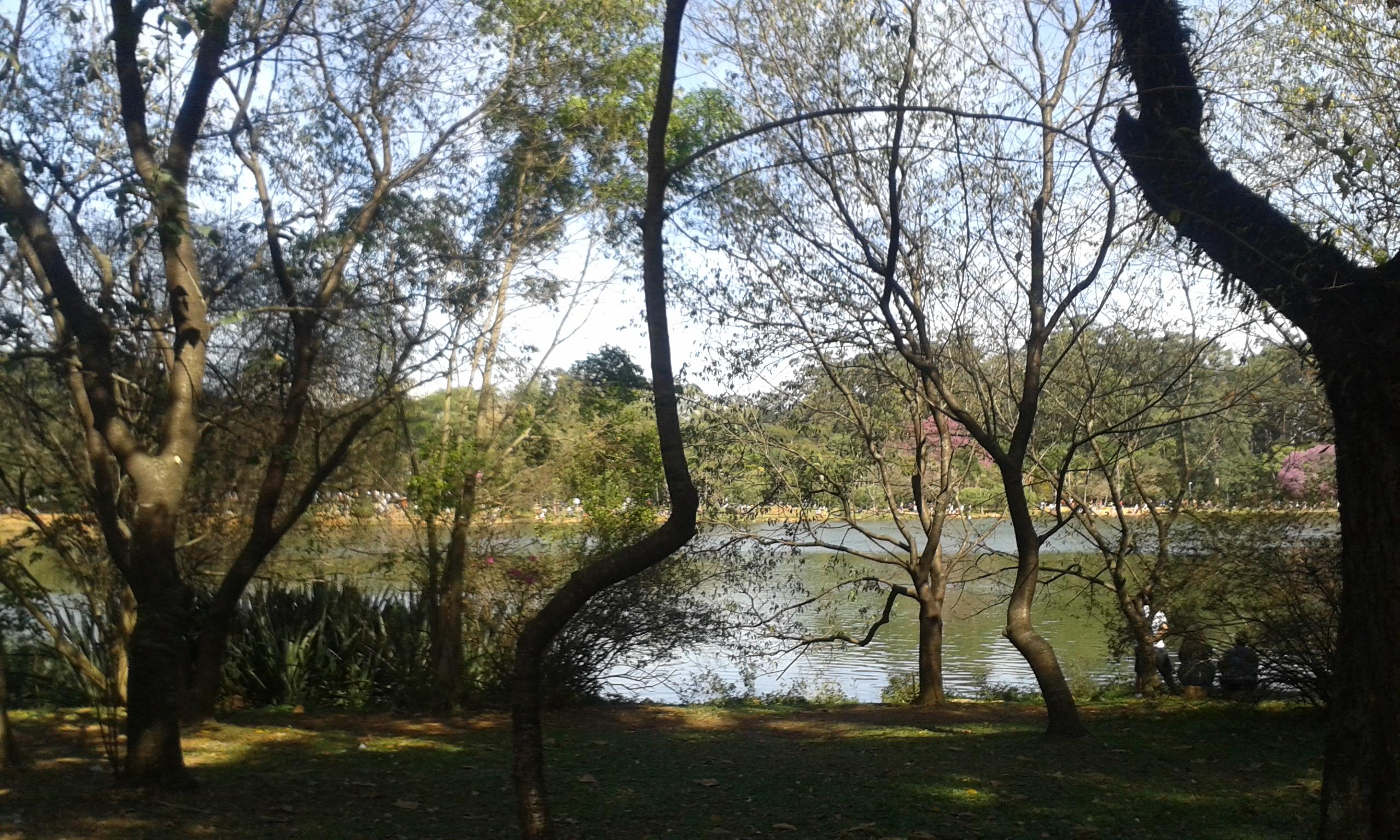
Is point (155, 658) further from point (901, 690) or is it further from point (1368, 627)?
point (901, 690)

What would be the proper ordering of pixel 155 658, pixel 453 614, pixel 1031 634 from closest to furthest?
pixel 155 658
pixel 1031 634
pixel 453 614

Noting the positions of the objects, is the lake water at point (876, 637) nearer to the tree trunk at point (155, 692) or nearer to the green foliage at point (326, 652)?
the green foliage at point (326, 652)

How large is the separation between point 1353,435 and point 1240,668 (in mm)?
6715

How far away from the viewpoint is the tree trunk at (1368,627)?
5047 millimetres

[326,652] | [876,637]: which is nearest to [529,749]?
[326,652]

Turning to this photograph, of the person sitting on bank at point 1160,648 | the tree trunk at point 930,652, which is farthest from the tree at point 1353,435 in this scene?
the tree trunk at point 930,652

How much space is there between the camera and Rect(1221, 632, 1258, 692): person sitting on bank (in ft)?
35.6

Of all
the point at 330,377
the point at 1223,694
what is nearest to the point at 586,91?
the point at 330,377

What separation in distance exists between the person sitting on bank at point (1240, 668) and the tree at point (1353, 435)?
5862mm

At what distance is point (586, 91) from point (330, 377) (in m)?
3.97

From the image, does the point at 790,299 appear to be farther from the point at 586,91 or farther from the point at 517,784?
the point at 517,784

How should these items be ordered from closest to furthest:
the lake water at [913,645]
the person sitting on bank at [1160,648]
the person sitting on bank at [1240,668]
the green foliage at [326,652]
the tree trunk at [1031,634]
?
1. the tree trunk at [1031,634]
2. the person sitting on bank at [1240,668]
3. the green foliage at [326,652]
4. the person sitting on bank at [1160,648]
5. the lake water at [913,645]

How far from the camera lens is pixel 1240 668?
11109 millimetres

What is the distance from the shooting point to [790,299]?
A: 1281 cm
